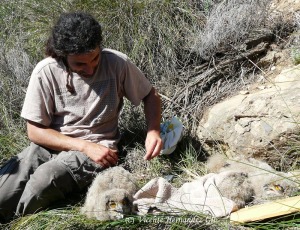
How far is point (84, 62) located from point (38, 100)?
0.42m

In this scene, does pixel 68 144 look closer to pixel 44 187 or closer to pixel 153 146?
pixel 44 187

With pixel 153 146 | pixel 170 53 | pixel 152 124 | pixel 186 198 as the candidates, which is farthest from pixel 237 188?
pixel 170 53

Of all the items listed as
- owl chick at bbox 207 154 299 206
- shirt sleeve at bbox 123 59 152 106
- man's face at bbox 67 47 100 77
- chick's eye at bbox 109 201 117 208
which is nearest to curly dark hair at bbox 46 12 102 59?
man's face at bbox 67 47 100 77

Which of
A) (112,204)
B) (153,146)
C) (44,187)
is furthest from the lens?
(153,146)

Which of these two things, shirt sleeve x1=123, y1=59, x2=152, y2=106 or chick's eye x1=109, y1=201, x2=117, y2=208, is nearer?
chick's eye x1=109, y1=201, x2=117, y2=208

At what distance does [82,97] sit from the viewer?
3111mm

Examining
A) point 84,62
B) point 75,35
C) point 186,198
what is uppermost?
point 75,35

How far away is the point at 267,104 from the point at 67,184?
1.33m

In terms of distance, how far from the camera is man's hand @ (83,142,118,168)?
2.92 meters

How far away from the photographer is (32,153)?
3068mm

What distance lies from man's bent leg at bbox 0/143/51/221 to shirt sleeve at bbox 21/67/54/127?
188 millimetres

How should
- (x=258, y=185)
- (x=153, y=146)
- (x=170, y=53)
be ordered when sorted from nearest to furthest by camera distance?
(x=258, y=185) < (x=153, y=146) < (x=170, y=53)

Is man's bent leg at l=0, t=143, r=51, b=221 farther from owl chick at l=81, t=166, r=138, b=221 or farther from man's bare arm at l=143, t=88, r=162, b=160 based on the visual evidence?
man's bare arm at l=143, t=88, r=162, b=160

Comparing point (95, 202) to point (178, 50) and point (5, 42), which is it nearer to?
point (178, 50)
